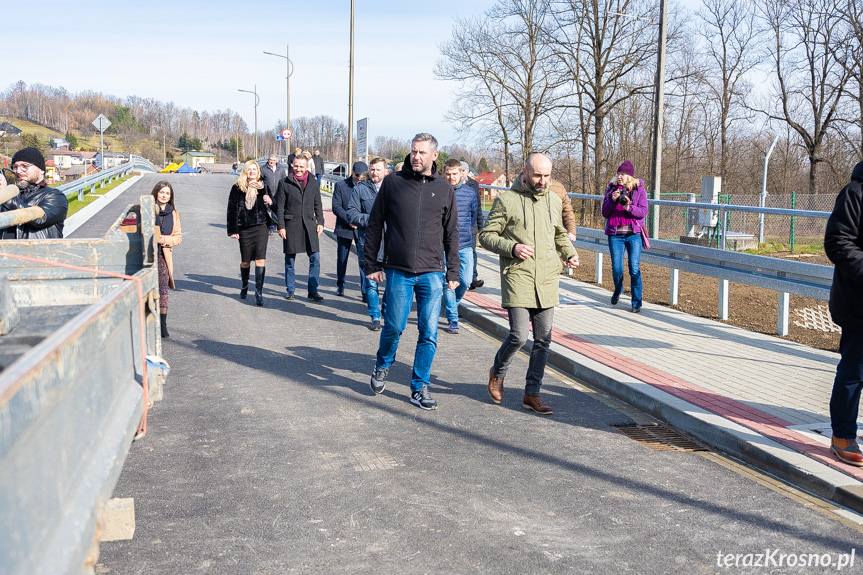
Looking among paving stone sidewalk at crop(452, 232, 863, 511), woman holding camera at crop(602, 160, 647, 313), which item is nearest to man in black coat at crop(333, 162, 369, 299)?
paving stone sidewalk at crop(452, 232, 863, 511)

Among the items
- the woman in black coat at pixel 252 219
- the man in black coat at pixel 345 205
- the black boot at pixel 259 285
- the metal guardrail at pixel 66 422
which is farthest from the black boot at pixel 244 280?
the metal guardrail at pixel 66 422

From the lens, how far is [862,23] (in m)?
36.5

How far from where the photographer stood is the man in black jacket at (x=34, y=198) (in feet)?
21.4

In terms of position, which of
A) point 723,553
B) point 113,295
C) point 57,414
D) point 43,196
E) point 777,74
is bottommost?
point 723,553

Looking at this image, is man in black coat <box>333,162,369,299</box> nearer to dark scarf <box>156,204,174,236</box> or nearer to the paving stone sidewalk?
the paving stone sidewalk

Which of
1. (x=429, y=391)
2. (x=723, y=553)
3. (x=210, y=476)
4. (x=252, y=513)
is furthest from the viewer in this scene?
(x=429, y=391)

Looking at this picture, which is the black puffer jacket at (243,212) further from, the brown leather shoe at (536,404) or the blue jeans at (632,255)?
the brown leather shoe at (536,404)

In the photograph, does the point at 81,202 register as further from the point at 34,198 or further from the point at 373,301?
the point at 34,198

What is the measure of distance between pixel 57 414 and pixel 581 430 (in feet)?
14.3

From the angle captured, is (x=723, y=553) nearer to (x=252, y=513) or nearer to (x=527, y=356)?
(x=252, y=513)

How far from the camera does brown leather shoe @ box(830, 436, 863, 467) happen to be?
4.91m

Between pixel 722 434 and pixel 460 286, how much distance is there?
4.77 meters

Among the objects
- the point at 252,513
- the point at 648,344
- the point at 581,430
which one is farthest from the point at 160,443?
the point at 648,344

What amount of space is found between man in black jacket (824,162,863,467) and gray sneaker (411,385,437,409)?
9.12 ft
